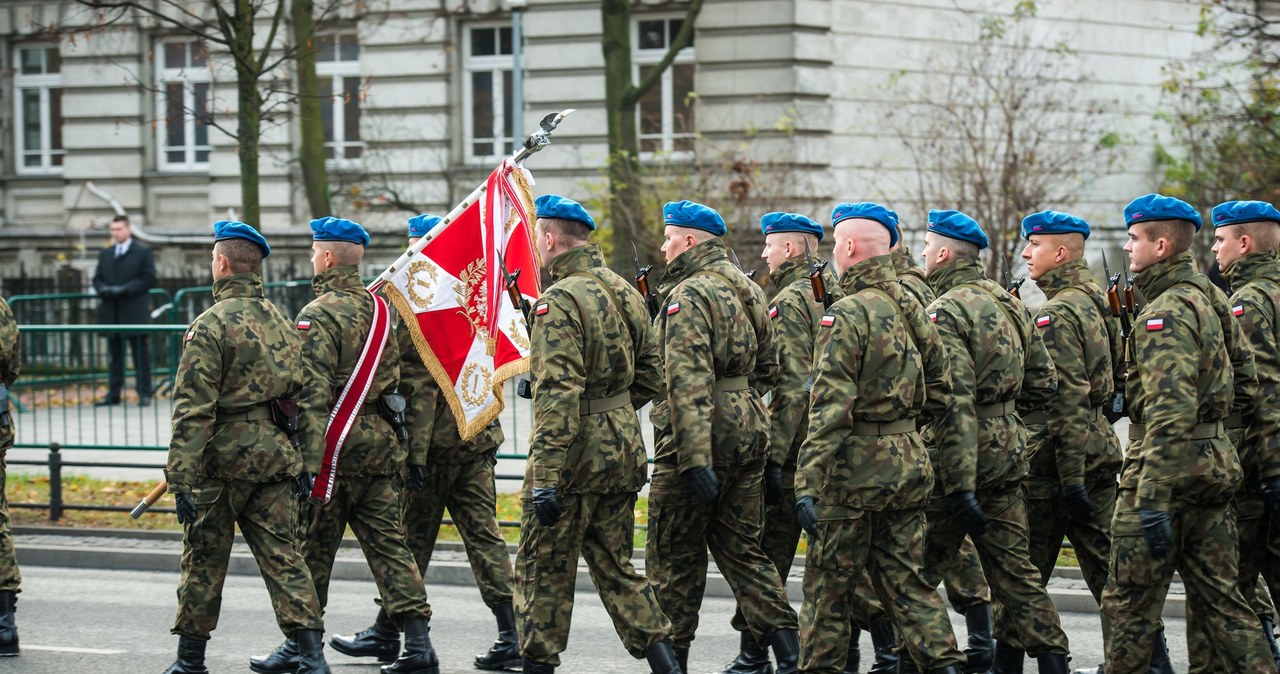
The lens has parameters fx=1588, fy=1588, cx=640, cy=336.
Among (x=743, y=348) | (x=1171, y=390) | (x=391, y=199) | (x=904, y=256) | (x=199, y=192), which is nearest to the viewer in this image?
(x=1171, y=390)

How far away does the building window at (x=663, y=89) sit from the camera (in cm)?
2225

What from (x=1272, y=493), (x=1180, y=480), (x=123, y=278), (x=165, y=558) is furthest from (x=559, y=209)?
(x=123, y=278)

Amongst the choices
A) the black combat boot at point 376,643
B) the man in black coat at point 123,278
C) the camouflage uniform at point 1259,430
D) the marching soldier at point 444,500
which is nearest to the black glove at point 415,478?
the marching soldier at point 444,500

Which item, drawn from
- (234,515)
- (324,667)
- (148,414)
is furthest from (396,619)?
(148,414)

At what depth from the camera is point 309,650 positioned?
7305 mm

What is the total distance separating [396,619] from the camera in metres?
7.66

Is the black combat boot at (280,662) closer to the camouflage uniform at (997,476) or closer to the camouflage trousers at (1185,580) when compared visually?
the camouflage uniform at (997,476)

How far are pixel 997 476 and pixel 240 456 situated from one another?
3.41m

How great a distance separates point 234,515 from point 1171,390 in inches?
164

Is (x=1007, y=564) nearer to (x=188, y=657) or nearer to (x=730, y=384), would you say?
(x=730, y=384)

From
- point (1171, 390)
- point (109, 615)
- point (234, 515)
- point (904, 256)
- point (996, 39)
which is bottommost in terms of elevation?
point (109, 615)

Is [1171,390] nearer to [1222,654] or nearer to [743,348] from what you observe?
[1222,654]

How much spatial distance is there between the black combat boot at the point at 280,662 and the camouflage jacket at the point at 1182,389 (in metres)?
4.00

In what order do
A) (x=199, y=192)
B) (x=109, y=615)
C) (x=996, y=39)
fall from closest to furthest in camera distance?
(x=109, y=615) < (x=996, y=39) < (x=199, y=192)
